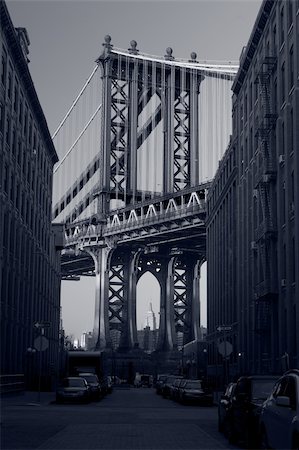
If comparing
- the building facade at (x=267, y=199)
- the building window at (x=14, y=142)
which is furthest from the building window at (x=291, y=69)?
the building window at (x=14, y=142)

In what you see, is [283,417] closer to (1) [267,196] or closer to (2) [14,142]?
(1) [267,196]

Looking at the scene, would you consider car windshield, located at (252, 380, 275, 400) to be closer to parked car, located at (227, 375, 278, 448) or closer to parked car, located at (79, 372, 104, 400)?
parked car, located at (227, 375, 278, 448)

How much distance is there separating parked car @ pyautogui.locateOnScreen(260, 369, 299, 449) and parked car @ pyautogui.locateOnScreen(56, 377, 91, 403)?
89.9ft

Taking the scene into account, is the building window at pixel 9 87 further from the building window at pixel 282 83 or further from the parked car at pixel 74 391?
the parked car at pixel 74 391

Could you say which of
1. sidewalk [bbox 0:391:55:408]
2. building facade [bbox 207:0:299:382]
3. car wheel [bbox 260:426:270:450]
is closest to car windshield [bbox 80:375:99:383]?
sidewalk [bbox 0:391:55:408]

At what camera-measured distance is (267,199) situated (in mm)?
51594

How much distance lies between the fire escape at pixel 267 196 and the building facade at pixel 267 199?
0.19 ft

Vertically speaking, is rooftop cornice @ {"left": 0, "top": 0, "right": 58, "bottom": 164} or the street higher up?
rooftop cornice @ {"left": 0, "top": 0, "right": 58, "bottom": 164}

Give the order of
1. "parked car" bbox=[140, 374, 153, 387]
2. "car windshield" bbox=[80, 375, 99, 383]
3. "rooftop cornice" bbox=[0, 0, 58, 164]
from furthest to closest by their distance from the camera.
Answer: "parked car" bbox=[140, 374, 153, 387]
"rooftop cornice" bbox=[0, 0, 58, 164]
"car windshield" bbox=[80, 375, 99, 383]

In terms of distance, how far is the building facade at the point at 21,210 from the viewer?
5928cm

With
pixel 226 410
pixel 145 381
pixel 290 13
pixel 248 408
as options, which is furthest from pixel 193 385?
pixel 145 381

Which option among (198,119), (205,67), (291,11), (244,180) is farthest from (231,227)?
(198,119)

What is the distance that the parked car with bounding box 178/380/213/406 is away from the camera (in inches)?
1681

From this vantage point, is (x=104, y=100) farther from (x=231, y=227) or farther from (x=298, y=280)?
(x=298, y=280)
